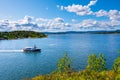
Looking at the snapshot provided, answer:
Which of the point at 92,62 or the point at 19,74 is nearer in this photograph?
the point at 92,62

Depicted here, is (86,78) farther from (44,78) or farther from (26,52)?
(26,52)

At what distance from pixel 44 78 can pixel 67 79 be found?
9.69m

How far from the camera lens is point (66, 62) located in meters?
85.1

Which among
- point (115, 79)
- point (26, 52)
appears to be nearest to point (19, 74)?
point (115, 79)

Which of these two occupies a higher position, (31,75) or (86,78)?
(86,78)

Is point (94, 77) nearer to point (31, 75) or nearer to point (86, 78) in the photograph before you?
point (86, 78)

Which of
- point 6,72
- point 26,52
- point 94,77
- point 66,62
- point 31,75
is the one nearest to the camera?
point 94,77

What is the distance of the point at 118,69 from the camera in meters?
72.7

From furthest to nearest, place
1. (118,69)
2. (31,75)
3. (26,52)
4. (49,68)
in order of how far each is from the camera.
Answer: (26,52) < (49,68) < (31,75) < (118,69)

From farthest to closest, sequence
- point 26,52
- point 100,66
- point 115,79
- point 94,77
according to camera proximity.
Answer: point 26,52 < point 100,66 < point 94,77 < point 115,79

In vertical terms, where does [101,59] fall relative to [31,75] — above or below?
above

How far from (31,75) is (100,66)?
96.9ft

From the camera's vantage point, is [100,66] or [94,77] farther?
[100,66]

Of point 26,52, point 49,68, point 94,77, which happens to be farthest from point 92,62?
point 26,52
